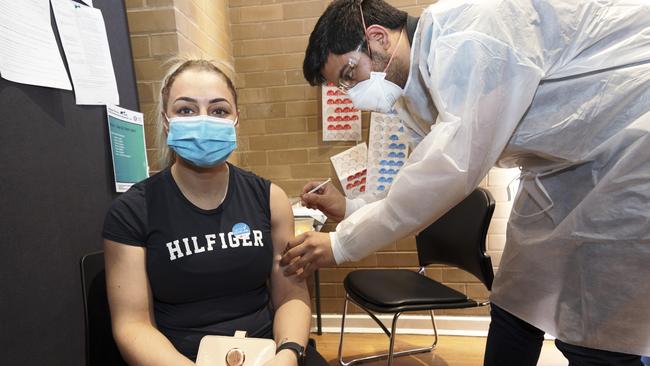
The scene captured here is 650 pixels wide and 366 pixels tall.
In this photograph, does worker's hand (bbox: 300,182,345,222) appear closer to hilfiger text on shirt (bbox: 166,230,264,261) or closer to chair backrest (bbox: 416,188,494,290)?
hilfiger text on shirt (bbox: 166,230,264,261)

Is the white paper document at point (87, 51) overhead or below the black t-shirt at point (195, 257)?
overhead

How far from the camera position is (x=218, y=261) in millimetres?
1083

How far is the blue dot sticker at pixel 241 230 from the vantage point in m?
1.13

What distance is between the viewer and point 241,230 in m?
1.14

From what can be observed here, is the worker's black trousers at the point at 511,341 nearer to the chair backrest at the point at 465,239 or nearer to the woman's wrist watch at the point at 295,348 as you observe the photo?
the chair backrest at the point at 465,239

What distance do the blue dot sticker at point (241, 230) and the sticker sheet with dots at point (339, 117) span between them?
59.4 inches

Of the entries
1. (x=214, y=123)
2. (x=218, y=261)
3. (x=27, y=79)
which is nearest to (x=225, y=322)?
(x=218, y=261)

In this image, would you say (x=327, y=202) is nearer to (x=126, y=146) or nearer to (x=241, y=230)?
(x=241, y=230)

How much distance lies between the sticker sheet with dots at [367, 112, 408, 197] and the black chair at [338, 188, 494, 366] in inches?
19.2

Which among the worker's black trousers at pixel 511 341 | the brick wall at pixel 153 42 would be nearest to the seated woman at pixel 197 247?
the worker's black trousers at pixel 511 341

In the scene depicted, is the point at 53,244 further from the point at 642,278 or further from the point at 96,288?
the point at 642,278

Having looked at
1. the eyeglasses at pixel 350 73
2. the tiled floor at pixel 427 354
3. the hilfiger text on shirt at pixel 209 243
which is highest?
the eyeglasses at pixel 350 73

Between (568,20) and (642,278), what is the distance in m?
0.65

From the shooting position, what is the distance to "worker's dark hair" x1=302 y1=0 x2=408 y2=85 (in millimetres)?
1169
